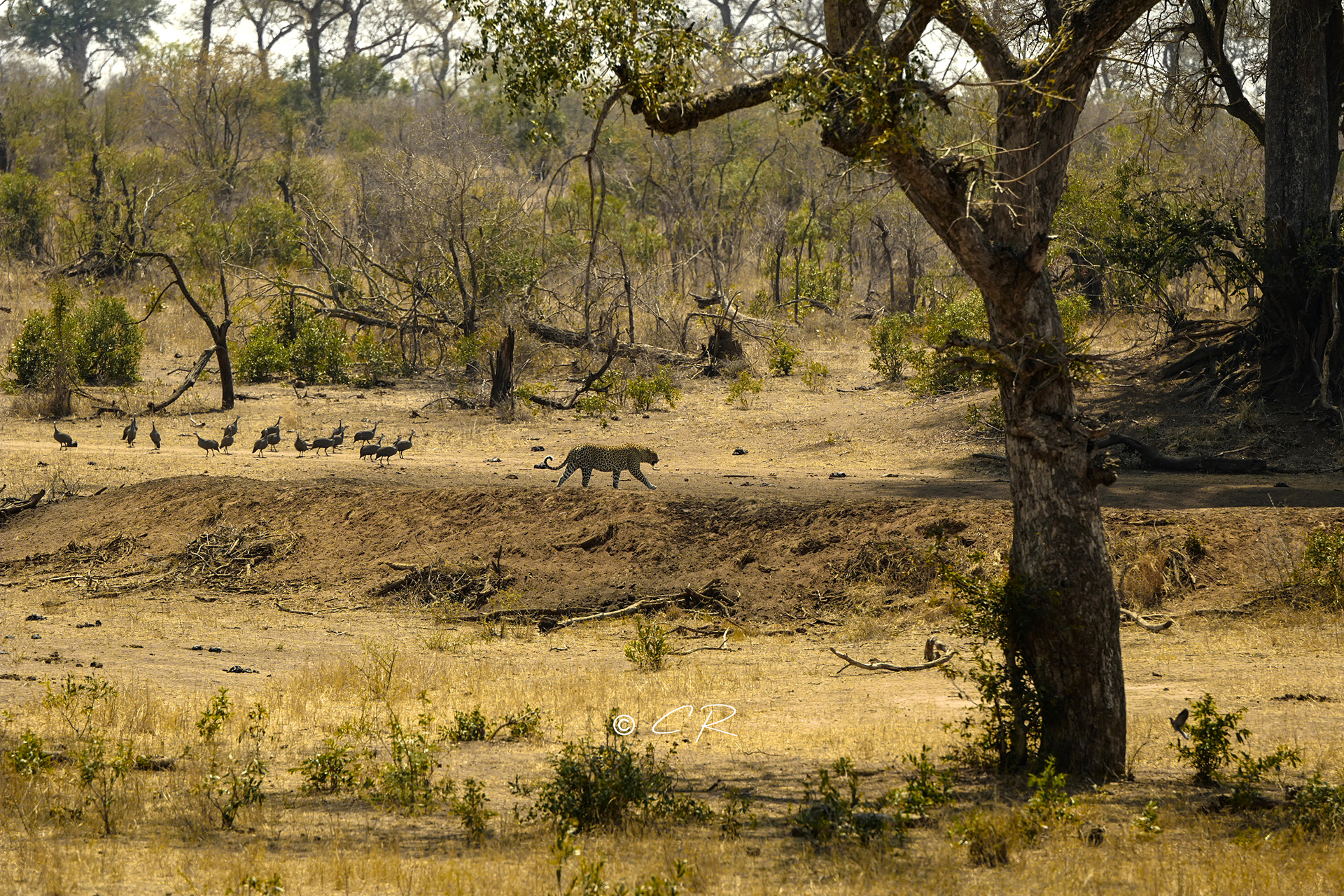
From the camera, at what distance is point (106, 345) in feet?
77.8

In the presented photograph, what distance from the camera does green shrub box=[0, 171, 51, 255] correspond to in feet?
112

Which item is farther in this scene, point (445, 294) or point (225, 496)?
point (445, 294)

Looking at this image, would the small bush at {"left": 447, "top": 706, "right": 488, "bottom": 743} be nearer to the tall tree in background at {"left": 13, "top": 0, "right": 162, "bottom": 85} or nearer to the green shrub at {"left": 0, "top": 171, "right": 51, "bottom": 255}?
the green shrub at {"left": 0, "top": 171, "right": 51, "bottom": 255}

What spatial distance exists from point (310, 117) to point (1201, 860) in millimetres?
55249

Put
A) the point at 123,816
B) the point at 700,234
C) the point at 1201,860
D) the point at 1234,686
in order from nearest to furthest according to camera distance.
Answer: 1. the point at 1201,860
2. the point at 123,816
3. the point at 1234,686
4. the point at 700,234

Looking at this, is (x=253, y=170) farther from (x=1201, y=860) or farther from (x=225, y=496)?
(x=1201, y=860)

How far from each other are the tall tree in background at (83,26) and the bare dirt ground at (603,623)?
5750 centimetres

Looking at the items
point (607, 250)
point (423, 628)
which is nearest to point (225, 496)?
point (423, 628)

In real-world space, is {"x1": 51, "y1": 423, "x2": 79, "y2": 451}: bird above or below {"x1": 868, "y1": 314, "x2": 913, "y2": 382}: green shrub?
below

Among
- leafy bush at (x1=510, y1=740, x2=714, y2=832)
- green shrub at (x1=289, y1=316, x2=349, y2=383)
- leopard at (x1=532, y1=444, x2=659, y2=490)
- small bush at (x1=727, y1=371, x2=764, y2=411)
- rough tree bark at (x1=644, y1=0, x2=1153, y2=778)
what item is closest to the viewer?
leafy bush at (x1=510, y1=740, x2=714, y2=832)

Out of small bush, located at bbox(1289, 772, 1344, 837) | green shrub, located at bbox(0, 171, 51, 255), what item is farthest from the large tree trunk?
green shrub, located at bbox(0, 171, 51, 255)

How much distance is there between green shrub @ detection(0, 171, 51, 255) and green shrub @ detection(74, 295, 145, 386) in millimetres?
12413

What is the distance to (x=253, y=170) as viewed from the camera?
1662 inches

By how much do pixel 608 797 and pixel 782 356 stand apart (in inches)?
763
